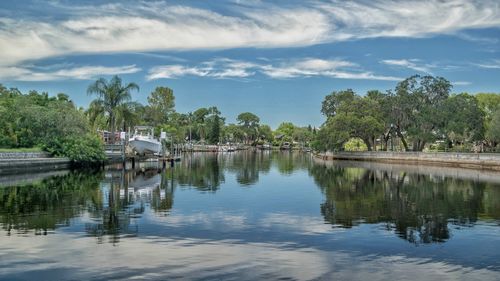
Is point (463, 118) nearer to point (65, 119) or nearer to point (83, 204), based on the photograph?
point (65, 119)

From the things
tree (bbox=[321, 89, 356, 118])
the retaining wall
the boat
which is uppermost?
tree (bbox=[321, 89, 356, 118])

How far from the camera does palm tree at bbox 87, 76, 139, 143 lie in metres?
67.9

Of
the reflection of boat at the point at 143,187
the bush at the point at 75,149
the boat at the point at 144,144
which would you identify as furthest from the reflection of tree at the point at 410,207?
the boat at the point at 144,144

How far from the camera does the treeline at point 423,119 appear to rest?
243 ft

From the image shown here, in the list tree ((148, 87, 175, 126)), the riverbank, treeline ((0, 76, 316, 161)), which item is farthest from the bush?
tree ((148, 87, 175, 126))

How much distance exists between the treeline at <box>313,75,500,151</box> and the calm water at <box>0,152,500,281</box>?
153ft

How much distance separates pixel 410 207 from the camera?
25.2m

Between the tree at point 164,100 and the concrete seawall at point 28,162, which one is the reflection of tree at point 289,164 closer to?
the concrete seawall at point 28,162

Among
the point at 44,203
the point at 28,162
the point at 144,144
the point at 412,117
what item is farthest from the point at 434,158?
the point at 44,203

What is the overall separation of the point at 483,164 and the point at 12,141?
4803 centimetres

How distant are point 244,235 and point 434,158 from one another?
2230 inches

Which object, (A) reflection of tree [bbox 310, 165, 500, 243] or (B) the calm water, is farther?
(A) reflection of tree [bbox 310, 165, 500, 243]

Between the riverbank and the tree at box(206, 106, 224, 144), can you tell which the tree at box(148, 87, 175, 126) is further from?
the riverbank

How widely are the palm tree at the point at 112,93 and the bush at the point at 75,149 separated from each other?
533 inches
